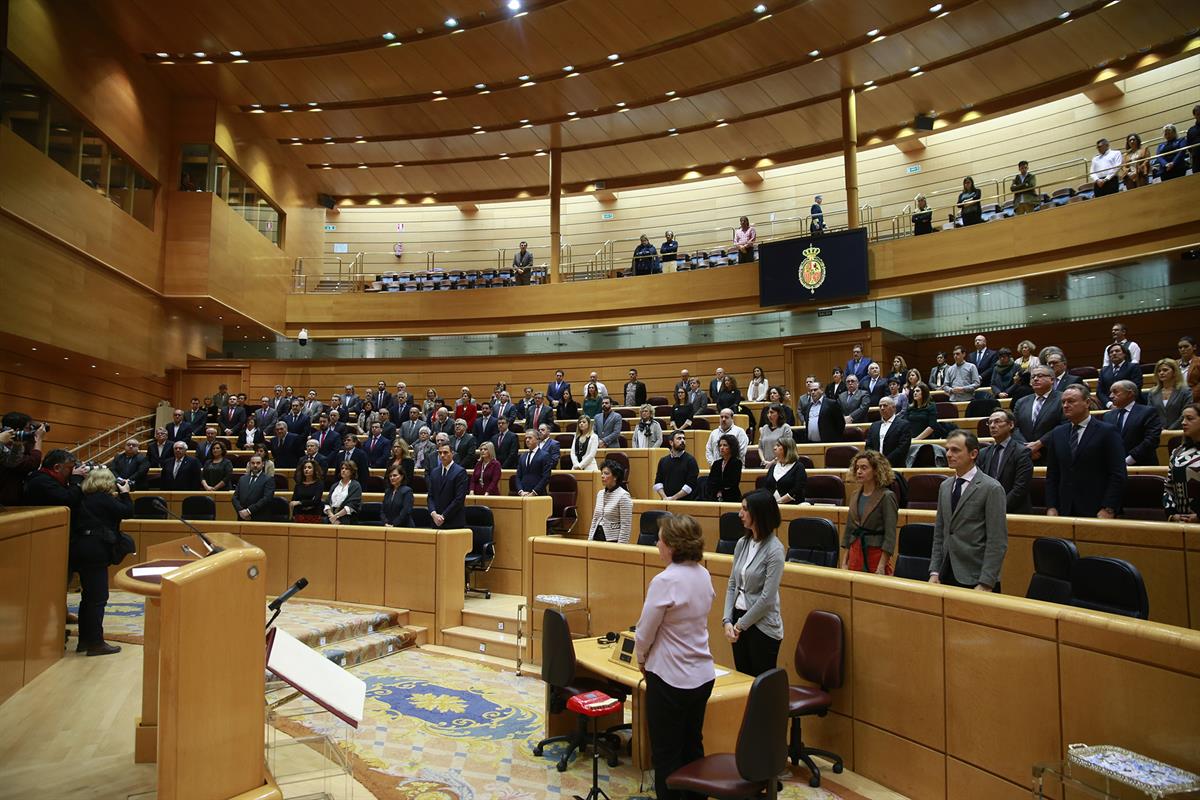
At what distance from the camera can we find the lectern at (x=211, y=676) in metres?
2.11

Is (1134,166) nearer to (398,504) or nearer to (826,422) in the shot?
(826,422)

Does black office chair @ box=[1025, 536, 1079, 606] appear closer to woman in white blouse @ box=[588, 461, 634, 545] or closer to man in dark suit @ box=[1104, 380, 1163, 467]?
man in dark suit @ box=[1104, 380, 1163, 467]

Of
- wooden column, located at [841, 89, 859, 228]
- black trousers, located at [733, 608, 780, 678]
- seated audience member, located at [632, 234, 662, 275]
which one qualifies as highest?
wooden column, located at [841, 89, 859, 228]

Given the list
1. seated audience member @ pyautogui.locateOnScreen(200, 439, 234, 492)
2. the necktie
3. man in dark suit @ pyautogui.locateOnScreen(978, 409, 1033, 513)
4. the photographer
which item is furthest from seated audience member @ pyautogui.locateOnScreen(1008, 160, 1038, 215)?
the photographer

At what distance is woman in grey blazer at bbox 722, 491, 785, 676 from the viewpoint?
3.62 m

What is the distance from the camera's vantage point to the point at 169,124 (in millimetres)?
13883

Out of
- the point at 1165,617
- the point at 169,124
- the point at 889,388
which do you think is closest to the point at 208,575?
the point at 1165,617

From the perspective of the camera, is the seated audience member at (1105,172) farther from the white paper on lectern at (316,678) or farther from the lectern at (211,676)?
the lectern at (211,676)

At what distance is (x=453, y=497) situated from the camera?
7.10 m

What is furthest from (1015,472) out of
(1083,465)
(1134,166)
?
(1134,166)

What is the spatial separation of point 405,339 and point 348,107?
180 inches

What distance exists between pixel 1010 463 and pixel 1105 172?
8644mm

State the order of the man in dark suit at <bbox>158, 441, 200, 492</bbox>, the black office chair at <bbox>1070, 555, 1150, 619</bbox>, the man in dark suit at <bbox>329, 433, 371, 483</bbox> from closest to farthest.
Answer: the black office chair at <bbox>1070, 555, 1150, 619</bbox> → the man in dark suit at <bbox>329, 433, 371, 483</bbox> → the man in dark suit at <bbox>158, 441, 200, 492</bbox>

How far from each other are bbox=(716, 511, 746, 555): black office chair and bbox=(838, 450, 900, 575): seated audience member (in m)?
1.07
